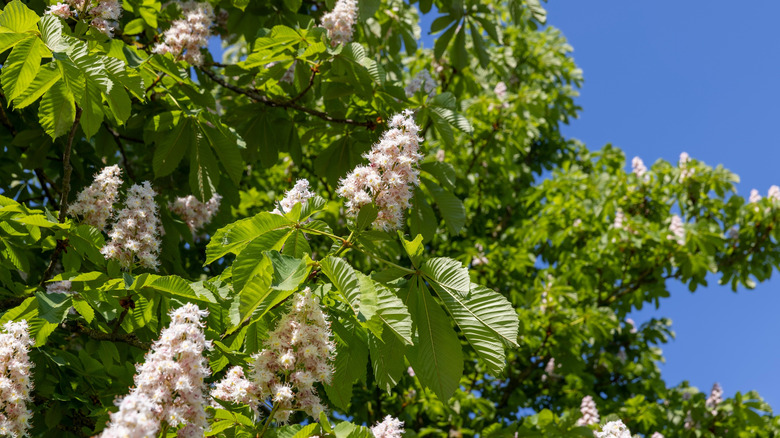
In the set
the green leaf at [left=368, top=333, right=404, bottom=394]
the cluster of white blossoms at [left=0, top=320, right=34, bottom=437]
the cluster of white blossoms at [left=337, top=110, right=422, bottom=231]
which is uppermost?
the cluster of white blossoms at [left=337, top=110, right=422, bottom=231]

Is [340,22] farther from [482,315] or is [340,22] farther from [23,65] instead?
[482,315]

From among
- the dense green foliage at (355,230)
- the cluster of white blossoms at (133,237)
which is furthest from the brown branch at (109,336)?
the cluster of white blossoms at (133,237)

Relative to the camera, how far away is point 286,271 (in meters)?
1.89

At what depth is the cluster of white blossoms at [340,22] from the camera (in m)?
3.88

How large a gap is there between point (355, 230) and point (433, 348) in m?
0.45

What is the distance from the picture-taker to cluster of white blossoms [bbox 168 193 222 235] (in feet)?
13.5

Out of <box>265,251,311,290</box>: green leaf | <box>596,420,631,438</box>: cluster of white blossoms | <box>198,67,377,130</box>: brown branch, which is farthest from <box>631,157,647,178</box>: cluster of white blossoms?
<box>265,251,311,290</box>: green leaf

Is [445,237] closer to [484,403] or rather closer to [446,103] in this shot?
[484,403]

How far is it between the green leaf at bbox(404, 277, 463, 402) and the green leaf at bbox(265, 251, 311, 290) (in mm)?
488

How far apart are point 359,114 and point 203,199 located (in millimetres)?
1081

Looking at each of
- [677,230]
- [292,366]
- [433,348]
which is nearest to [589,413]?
[677,230]

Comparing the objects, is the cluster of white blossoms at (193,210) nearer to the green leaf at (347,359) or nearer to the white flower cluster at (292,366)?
the green leaf at (347,359)

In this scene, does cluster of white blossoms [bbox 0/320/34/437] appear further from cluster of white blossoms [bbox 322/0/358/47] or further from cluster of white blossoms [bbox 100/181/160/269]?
cluster of white blossoms [bbox 322/0/358/47]

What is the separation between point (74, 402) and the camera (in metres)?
2.87
